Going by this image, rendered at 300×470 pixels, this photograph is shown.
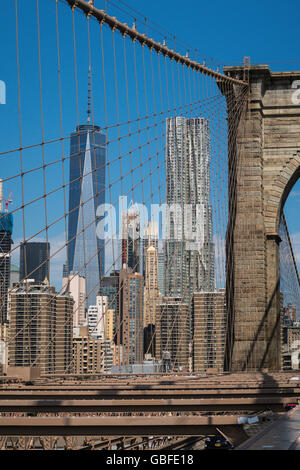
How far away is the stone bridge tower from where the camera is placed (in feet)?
57.5

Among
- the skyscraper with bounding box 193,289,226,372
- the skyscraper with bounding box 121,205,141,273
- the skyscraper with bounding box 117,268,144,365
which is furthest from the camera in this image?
the skyscraper with bounding box 193,289,226,372

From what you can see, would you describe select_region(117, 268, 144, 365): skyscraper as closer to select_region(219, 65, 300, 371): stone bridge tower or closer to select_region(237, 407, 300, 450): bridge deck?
select_region(219, 65, 300, 371): stone bridge tower

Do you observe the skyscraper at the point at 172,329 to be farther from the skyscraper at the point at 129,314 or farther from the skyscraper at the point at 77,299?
the skyscraper at the point at 77,299

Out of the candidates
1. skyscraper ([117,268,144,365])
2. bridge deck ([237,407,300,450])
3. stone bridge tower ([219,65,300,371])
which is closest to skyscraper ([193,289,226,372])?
skyscraper ([117,268,144,365])

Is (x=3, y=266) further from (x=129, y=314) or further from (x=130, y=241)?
(x=130, y=241)

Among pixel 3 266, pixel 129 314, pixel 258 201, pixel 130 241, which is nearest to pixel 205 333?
pixel 3 266

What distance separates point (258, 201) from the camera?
18234mm

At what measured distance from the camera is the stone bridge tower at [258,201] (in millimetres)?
17531

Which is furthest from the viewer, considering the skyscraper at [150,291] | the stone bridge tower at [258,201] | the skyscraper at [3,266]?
the skyscraper at [150,291]

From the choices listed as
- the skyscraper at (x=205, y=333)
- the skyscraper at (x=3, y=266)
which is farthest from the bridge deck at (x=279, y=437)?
the skyscraper at (x=205, y=333)
